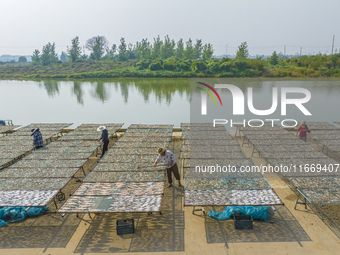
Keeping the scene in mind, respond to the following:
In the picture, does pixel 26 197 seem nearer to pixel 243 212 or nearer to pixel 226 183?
pixel 226 183

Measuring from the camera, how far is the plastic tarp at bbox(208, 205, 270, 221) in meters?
6.02

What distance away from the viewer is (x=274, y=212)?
21.0 feet

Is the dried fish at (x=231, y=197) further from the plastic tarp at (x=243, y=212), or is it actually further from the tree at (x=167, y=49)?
the tree at (x=167, y=49)

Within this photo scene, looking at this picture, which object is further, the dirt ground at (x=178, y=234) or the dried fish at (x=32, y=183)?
the dried fish at (x=32, y=183)

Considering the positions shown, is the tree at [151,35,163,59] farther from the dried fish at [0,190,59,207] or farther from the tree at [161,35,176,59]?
the dried fish at [0,190,59,207]

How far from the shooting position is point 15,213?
621 cm

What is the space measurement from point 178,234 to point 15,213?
429 centimetres

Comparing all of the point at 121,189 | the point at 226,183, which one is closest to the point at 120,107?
the point at 121,189

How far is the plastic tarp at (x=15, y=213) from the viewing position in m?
6.12

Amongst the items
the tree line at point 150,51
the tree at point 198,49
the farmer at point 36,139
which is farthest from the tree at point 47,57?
the farmer at point 36,139

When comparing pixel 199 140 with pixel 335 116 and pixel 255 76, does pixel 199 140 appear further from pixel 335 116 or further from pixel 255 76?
pixel 255 76

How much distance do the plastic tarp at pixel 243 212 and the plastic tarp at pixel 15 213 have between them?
4.68m

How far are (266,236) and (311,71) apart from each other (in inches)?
1929

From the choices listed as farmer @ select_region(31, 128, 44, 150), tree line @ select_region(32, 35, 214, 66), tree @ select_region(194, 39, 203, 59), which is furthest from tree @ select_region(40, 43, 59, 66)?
farmer @ select_region(31, 128, 44, 150)
